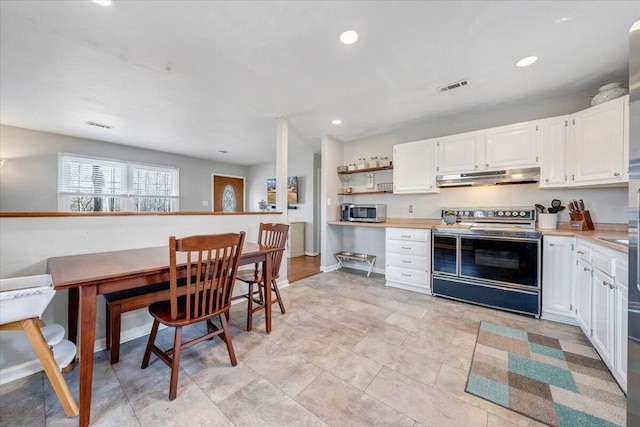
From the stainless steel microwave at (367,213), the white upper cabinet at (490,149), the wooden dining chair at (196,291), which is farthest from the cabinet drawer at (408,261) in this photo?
the wooden dining chair at (196,291)

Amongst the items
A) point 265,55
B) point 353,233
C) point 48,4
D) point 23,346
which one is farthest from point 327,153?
point 23,346

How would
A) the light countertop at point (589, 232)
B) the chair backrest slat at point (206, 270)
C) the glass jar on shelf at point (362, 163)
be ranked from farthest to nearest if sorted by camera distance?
the glass jar on shelf at point (362, 163) < the light countertop at point (589, 232) < the chair backrest slat at point (206, 270)

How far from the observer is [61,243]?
1.87m

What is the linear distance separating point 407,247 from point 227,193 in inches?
217

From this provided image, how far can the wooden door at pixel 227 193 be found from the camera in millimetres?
6797

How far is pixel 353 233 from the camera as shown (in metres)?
4.60

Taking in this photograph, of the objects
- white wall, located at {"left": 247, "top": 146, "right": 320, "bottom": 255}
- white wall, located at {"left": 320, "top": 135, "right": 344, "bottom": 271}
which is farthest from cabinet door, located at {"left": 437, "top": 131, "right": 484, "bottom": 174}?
white wall, located at {"left": 247, "top": 146, "right": 320, "bottom": 255}

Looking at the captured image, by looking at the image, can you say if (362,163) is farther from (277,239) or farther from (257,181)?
(257,181)

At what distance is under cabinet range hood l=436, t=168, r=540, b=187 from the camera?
2.79m

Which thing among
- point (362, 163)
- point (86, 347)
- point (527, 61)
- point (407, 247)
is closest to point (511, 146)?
point (527, 61)

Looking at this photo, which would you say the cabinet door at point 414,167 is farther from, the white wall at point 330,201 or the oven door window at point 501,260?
the white wall at point 330,201

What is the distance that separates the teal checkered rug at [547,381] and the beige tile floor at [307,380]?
107 millimetres

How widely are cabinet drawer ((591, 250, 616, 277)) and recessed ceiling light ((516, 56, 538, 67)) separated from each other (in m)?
1.70

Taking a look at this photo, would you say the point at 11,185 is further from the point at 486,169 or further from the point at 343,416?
the point at 486,169
